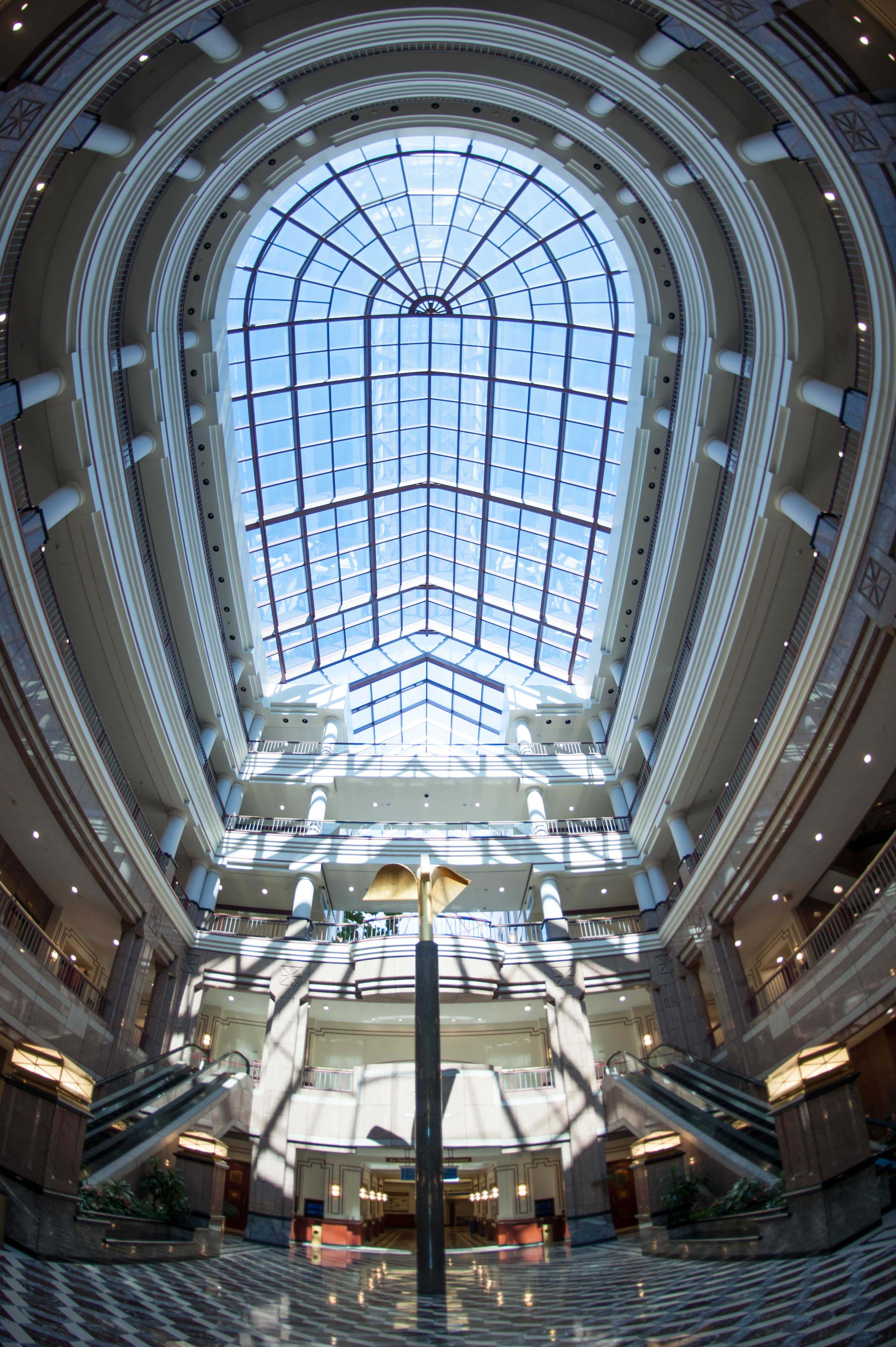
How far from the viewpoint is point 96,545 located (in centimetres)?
1761

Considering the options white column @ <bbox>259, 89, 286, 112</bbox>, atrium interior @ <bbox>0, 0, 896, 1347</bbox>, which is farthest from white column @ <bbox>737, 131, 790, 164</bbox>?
white column @ <bbox>259, 89, 286, 112</bbox>

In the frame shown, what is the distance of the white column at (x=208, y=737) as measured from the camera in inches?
1022

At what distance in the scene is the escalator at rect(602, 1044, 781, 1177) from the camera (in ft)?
34.1

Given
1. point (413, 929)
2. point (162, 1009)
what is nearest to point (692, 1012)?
point (413, 929)

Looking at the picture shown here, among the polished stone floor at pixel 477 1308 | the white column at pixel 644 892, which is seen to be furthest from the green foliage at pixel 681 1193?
the white column at pixel 644 892

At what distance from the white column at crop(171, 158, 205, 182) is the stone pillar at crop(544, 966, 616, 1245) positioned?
76.3ft

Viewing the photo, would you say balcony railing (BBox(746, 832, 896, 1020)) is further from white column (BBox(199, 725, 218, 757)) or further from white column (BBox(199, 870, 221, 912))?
white column (BBox(199, 725, 218, 757))

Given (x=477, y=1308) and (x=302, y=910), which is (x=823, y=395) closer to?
(x=477, y=1308)

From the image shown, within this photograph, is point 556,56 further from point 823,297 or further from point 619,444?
point 619,444

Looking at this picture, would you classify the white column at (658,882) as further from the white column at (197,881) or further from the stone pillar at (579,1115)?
the white column at (197,881)

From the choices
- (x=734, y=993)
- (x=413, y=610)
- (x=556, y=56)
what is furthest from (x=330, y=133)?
(x=734, y=993)

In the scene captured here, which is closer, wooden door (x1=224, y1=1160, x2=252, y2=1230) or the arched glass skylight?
wooden door (x1=224, y1=1160, x2=252, y2=1230)

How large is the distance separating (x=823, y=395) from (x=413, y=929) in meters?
19.0

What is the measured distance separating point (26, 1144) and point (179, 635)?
58.3ft
